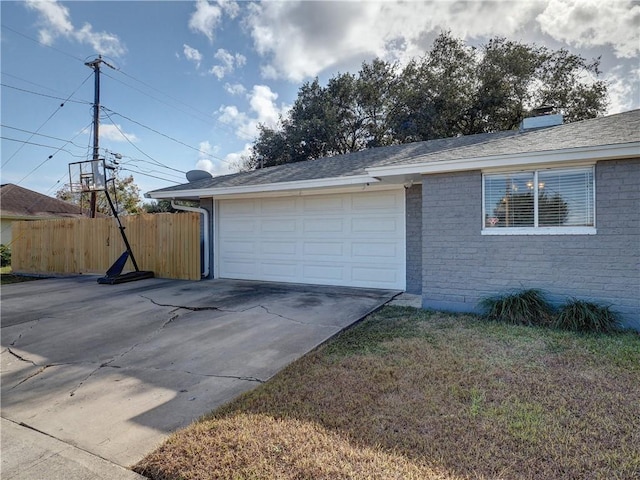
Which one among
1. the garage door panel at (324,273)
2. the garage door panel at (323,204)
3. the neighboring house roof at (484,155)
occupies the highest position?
the neighboring house roof at (484,155)

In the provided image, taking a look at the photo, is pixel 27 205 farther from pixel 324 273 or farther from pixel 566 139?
pixel 566 139

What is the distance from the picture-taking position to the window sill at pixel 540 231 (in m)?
5.44

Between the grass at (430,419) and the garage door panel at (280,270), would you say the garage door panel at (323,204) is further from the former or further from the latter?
the grass at (430,419)

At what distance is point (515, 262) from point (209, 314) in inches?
218

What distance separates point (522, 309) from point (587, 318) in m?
0.83

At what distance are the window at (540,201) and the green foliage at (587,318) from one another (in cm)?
118

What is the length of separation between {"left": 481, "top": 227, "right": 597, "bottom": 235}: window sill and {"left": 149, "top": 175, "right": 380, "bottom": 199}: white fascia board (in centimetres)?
264

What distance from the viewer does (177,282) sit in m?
10.4

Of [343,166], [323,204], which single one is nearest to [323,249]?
[323,204]

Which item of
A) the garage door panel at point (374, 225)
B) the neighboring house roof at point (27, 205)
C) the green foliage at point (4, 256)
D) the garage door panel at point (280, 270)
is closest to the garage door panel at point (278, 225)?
the garage door panel at point (280, 270)

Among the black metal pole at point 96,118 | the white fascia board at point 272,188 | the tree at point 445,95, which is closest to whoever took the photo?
the white fascia board at point 272,188

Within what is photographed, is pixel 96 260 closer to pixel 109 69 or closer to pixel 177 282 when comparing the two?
pixel 177 282

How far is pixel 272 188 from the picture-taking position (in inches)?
357

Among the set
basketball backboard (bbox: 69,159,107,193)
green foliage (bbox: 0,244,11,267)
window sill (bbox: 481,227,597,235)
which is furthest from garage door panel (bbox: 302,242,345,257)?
green foliage (bbox: 0,244,11,267)
